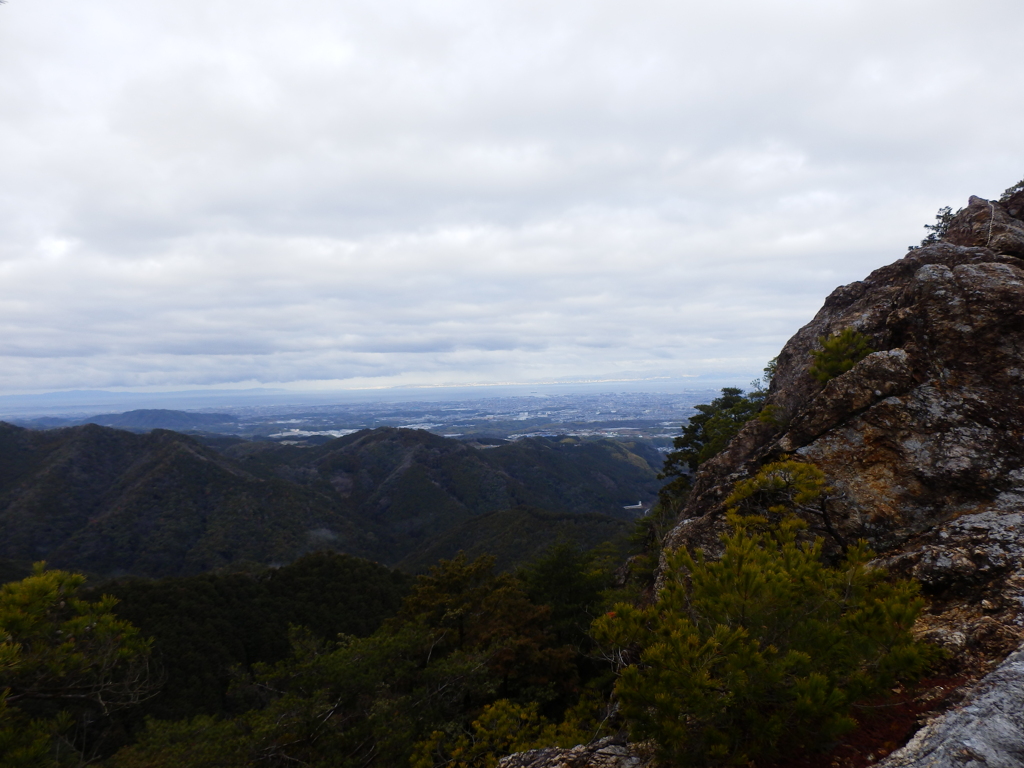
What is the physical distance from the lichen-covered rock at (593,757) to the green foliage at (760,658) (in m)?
1.10

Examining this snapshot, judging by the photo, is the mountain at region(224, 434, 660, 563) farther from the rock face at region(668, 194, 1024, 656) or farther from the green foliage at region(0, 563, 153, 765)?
the green foliage at region(0, 563, 153, 765)

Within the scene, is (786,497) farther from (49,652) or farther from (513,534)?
(513,534)

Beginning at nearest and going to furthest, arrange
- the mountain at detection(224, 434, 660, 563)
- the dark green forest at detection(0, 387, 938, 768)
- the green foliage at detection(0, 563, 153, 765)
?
the dark green forest at detection(0, 387, 938, 768) < the green foliage at detection(0, 563, 153, 765) < the mountain at detection(224, 434, 660, 563)

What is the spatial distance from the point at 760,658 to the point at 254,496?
14954cm

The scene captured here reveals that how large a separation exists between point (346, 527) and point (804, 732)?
5692 inches

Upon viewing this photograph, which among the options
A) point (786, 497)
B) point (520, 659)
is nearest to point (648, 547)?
point (520, 659)

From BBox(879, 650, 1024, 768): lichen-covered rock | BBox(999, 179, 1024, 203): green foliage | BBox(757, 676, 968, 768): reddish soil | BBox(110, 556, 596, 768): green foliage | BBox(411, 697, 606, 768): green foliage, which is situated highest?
BBox(999, 179, 1024, 203): green foliage

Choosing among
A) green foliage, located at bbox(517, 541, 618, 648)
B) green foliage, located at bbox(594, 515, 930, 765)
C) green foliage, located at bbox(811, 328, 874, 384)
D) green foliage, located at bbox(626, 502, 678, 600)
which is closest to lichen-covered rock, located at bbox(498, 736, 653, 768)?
green foliage, located at bbox(594, 515, 930, 765)

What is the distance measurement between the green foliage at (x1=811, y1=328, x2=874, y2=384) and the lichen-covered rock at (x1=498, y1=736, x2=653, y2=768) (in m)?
12.3

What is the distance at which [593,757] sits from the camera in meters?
7.29

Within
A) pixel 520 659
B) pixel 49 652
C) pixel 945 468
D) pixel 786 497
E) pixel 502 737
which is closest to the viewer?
pixel 49 652

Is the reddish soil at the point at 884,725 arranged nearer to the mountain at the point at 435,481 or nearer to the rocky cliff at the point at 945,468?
the rocky cliff at the point at 945,468

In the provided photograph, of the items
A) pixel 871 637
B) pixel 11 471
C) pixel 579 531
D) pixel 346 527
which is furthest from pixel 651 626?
pixel 11 471

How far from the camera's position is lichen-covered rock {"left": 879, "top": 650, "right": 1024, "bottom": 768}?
13.6 ft
